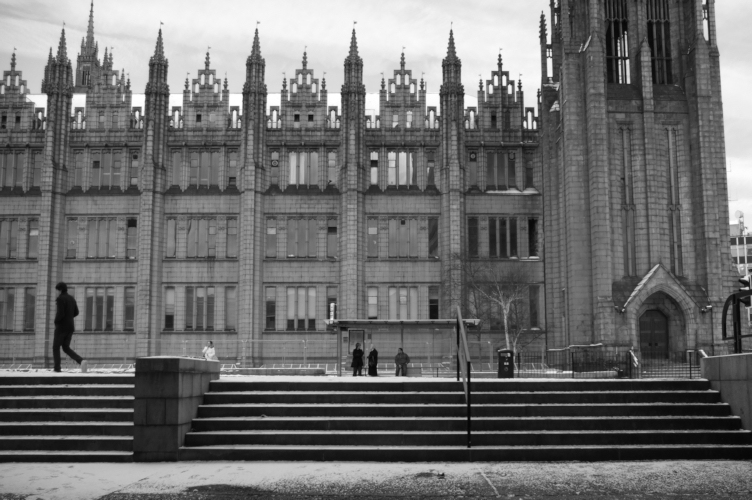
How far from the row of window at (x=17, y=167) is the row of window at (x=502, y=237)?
2665cm

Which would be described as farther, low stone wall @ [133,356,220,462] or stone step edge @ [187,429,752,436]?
stone step edge @ [187,429,752,436]

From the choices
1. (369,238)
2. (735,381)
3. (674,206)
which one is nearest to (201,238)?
(369,238)

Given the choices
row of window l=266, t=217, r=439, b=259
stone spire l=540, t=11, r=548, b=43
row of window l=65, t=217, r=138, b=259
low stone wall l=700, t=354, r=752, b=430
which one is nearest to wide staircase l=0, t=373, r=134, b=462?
low stone wall l=700, t=354, r=752, b=430

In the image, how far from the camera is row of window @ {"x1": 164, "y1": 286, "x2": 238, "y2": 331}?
48.3 meters

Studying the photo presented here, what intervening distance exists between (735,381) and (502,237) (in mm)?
33721

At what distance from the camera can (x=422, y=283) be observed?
48625mm

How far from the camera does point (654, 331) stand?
42594 millimetres

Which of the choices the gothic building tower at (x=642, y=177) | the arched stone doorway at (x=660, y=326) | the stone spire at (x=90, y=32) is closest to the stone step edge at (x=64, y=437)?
the gothic building tower at (x=642, y=177)

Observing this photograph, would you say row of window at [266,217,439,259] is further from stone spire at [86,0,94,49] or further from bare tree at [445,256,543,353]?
stone spire at [86,0,94,49]

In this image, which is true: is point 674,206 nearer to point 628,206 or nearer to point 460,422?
point 628,206

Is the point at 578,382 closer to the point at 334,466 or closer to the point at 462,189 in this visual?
the point at 334,466

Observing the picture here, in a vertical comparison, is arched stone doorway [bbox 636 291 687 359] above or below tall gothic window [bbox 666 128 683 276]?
below

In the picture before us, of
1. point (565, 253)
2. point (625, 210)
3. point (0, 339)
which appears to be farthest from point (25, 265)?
point (625, 210)

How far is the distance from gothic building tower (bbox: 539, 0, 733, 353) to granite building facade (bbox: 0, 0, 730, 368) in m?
0.37
